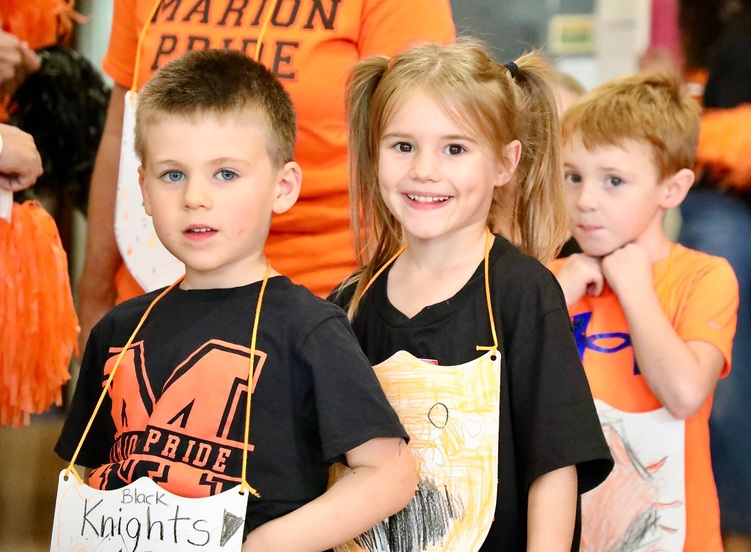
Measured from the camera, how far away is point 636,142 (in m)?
1.93

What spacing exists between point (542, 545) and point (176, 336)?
561 mm

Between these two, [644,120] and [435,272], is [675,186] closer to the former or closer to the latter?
[644,120]

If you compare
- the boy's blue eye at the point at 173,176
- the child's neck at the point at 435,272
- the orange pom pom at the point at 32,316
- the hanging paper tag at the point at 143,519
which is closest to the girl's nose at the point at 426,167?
the child's neck at the point at 435,272

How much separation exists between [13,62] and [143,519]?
1166 millimetres

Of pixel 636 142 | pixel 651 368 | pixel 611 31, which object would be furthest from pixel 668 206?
pixel 611 31

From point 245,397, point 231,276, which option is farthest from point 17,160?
point 245,397

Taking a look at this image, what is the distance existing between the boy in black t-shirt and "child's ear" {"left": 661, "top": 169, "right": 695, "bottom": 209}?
0.89m

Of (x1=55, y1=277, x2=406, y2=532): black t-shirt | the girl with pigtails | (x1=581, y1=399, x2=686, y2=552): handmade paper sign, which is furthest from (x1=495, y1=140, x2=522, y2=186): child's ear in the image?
(x1=581, y1=399, x2=686, y2=552): handmade paper sign

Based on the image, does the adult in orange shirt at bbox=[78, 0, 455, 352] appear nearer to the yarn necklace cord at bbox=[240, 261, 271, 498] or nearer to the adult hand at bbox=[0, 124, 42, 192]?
the adult hand at bbox=[0, 124, 42, 192]

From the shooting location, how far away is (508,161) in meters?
1.52

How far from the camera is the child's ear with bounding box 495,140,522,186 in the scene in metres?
1.50

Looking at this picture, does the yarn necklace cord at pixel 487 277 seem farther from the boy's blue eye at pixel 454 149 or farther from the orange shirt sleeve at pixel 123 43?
the orange shirt sleeve at pixel 123 43

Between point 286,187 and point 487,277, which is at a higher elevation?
point 286,187

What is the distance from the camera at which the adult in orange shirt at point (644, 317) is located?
1.84 m
